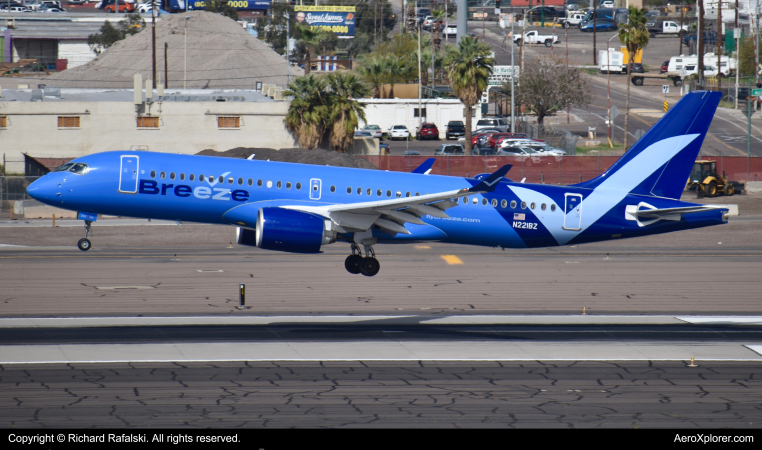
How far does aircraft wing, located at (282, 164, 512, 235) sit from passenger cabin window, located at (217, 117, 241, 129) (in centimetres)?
4746

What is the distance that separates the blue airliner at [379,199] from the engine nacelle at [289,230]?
35 millimetres

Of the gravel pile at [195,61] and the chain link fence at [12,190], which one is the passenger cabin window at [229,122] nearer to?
the chain link fence at [12,190]

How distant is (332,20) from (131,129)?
10047cm

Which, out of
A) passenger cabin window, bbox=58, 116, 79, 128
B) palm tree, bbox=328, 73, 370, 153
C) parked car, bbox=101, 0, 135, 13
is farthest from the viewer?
parked car, bbox=101, 0, 135, 13

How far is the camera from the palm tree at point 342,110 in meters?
74.3

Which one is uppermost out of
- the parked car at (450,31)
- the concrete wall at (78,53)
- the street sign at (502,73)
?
the parked car at (450,31)

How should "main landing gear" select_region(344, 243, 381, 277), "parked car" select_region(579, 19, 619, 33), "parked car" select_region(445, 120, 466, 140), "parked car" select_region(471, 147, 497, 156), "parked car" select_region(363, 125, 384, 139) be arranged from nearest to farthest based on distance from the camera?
"main landing gear" select_region(344, 243, 381, 277) → "parked car" select_region(471, 147, 497, 156) → "parked car" select_region(363, 125, 384, 139) → "parked car" select_region(445, 120, 466, 140) → "parked car" select_region(579, 19, 619, 33)

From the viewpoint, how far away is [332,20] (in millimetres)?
165875

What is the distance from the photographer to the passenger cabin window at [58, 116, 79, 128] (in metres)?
70.9

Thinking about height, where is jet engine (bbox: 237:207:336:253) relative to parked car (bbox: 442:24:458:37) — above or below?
below

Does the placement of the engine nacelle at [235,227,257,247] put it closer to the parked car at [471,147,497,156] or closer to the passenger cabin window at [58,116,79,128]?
the passenger cabin window at [58,116,79,128]

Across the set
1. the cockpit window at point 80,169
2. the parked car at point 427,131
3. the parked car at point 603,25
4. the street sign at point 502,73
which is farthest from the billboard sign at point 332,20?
the cockpit window at point 80,169

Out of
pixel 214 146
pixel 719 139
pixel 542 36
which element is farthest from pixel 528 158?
pixel 542 36

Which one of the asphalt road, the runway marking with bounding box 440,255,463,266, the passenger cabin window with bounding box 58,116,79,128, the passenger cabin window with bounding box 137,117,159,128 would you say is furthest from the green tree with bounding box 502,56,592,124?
the asphalt road
